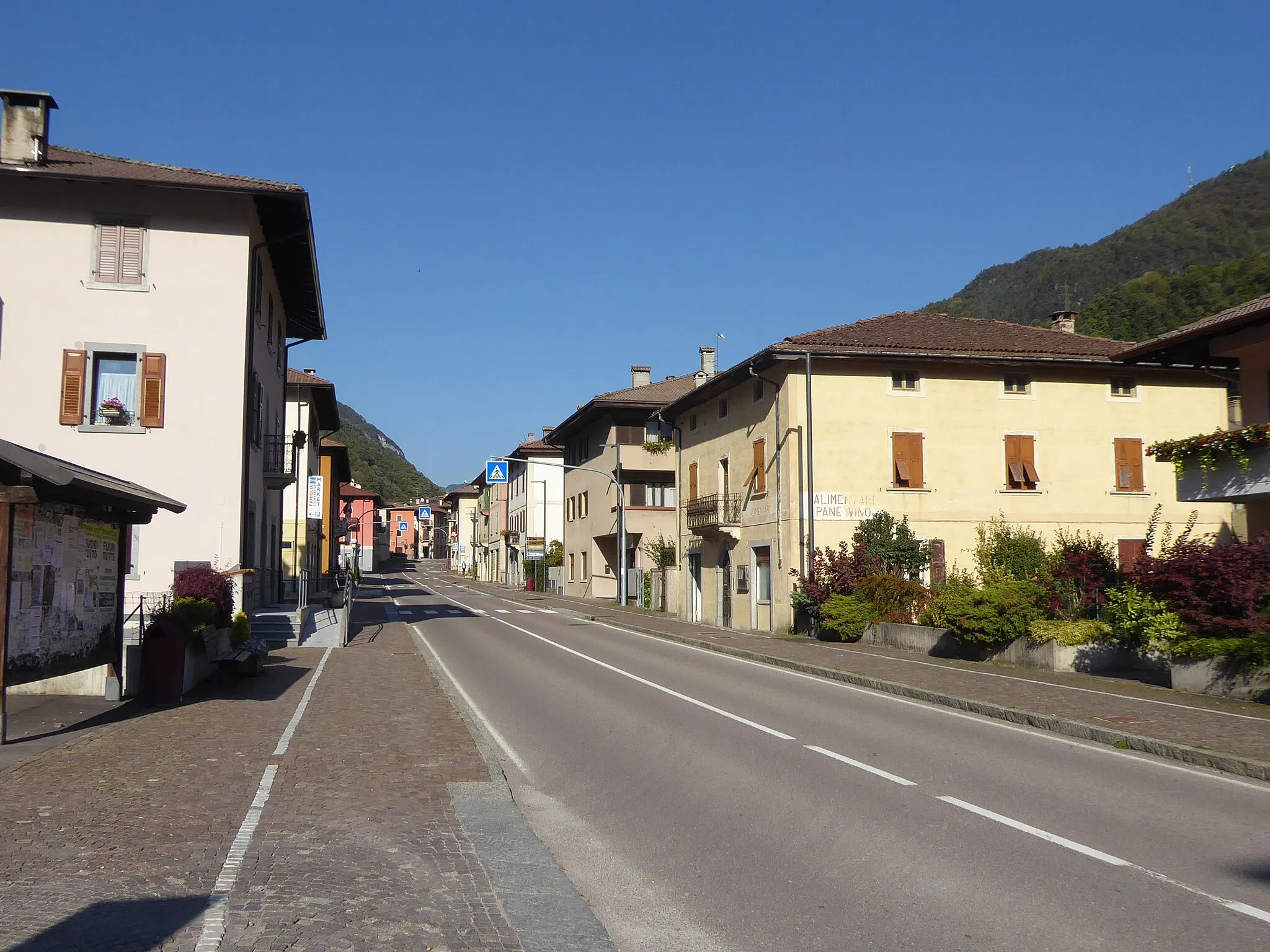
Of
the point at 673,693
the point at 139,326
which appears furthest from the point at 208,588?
the point at 673,693

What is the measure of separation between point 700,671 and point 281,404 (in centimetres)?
1894

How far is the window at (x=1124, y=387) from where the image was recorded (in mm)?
31281

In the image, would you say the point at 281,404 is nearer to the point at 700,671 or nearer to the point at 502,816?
the point at 700,671

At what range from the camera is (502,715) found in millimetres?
13531

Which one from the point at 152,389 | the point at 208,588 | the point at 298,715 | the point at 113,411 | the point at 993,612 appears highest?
the point at 152,389

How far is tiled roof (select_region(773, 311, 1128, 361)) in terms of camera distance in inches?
1159

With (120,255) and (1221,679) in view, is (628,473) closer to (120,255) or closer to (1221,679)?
(120,255)

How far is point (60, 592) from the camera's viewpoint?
456 inches

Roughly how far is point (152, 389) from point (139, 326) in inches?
55.9

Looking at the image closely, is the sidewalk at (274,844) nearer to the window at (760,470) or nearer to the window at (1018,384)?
the window at (760,470)

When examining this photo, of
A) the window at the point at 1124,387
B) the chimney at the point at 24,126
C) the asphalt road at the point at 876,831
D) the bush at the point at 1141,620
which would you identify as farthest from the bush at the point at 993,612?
the chimney at the point at 24,126

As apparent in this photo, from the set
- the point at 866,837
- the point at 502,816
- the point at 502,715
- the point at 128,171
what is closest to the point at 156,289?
the point at 128,171

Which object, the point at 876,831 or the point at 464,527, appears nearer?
the point at 876,831

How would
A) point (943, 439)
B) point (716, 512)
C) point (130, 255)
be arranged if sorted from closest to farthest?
1. point (130, 255)
2. point (943, 439)
3. point (716, 512)
